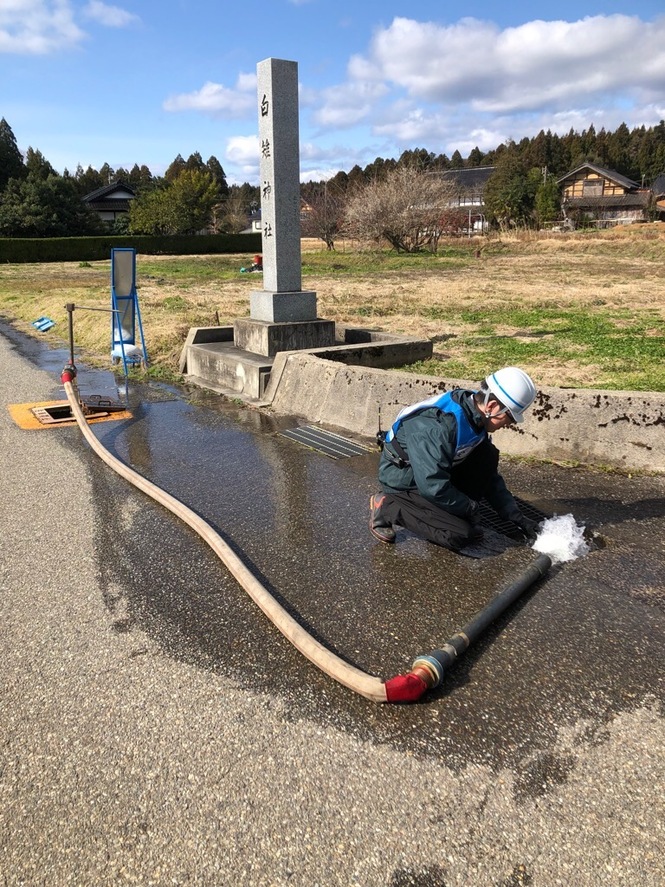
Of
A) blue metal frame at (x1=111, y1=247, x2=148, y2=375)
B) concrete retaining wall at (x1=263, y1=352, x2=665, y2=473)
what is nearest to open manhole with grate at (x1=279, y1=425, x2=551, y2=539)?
concrete retaining wall at (x1=263, y1=352, x2=665, y2=473)

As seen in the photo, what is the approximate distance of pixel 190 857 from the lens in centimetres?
198

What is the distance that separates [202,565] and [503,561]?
172cm

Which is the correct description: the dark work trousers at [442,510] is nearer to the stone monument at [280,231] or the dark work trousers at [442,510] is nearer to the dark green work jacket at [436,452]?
the dark green work jacket at [436,452]

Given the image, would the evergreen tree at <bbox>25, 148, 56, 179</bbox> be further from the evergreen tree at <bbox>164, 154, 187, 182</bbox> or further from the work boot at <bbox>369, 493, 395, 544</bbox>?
the work boot at <bbox>369, 493, 395, 544</bbox>

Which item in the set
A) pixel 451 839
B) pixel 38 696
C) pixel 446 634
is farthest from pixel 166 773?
pixel 446 634

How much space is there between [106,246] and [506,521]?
4659 centimetres

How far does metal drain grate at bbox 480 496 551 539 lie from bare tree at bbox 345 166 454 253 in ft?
123

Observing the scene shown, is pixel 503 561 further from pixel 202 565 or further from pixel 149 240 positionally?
pixel 149 240

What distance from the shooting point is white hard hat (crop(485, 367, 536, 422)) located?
3502 mm

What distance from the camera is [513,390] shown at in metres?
3.50

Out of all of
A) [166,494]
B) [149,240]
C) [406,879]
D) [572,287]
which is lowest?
[406,879]

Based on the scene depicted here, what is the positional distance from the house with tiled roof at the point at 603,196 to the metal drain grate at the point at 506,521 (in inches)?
2243

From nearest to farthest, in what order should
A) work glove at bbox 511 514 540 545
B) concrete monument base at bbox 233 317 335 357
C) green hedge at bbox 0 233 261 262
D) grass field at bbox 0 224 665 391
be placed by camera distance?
work glove at bbox 511 514 540 545
concrete monument base at bbox 233 317 335 357
grass field at bbox 0 224 665 391
green hedge at bbox 0 233 261 262

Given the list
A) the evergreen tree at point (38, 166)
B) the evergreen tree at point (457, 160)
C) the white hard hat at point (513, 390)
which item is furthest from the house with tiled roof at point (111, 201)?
the white hard hat at point (513, 390)
